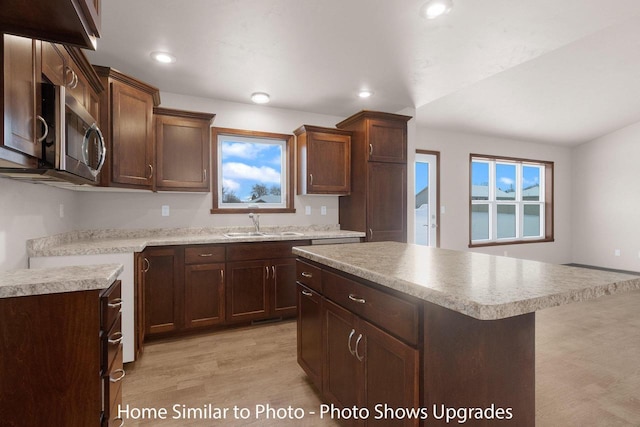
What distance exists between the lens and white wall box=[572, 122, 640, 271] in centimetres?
550

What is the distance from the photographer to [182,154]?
3188 millimetres

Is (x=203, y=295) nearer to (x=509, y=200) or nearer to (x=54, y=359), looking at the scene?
(x=54, y=359)

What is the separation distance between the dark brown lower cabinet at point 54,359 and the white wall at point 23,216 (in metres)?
0.79

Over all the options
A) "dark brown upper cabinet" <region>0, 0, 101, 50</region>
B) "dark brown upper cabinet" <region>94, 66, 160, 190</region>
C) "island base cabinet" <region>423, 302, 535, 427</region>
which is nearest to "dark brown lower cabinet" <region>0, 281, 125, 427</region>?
"dark brown upper cabinet" <region>0, 0, 101, 50</region>

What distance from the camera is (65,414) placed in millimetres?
1235

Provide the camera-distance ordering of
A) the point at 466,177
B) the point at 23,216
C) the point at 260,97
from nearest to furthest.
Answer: the point at 23,216 → the point at 260,97 → the point at 466,177

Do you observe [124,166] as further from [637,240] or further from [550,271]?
[637,240]

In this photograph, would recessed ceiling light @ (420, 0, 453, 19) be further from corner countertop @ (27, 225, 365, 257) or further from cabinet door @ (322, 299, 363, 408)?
corner countertop @ (27, 225, 365, 257)

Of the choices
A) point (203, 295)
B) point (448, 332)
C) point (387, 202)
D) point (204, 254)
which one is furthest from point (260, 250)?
point (448, 332)

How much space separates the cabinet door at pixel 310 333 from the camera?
1853 millimetres

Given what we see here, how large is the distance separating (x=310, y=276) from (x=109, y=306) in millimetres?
1044

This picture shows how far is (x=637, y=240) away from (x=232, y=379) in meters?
6.92

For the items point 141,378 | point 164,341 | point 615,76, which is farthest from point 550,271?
point 615,76

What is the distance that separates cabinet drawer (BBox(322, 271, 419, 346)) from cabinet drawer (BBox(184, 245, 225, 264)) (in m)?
1.62
